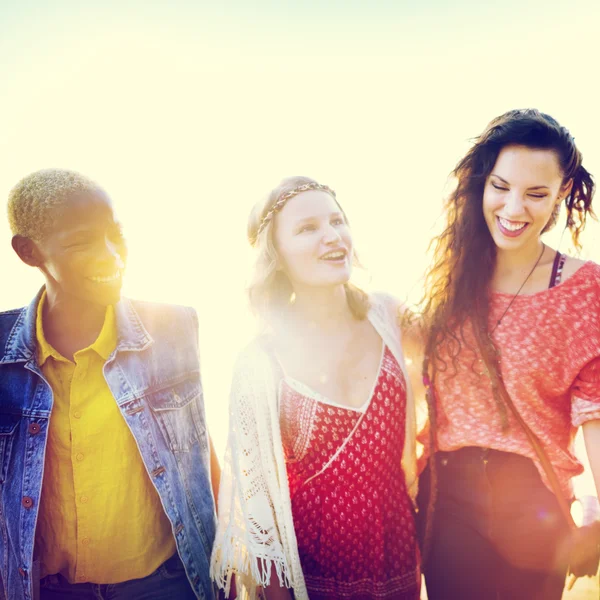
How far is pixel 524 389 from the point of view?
1946 millimetres

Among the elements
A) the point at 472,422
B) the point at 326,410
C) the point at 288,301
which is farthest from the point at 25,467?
the point at 472,422

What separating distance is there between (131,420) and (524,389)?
1659 millimetres

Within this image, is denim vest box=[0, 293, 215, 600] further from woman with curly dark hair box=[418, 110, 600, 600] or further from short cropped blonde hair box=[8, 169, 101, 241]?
woman with curly dark hair box=[418, 110, 600, 600]

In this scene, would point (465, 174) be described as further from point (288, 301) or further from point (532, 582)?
point (532, 582)

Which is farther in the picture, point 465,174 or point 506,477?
point 465,174

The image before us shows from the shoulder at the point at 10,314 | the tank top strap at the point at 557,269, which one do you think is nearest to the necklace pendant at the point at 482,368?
the tank top strap at the point at 557,269

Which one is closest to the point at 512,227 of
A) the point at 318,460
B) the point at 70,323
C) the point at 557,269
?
the point at 557,269

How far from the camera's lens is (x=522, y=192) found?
1.96m

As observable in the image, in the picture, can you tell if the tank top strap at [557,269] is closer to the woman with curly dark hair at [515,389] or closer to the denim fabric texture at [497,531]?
the woman with curly dark hair at [515,389]

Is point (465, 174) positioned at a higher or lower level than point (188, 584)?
higher

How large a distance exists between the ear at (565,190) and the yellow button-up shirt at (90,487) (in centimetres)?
214

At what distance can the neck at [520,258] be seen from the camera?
2.08m

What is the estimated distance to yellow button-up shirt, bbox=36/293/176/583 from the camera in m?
1.88

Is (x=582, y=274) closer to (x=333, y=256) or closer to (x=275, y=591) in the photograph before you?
(x=333, y=256)
